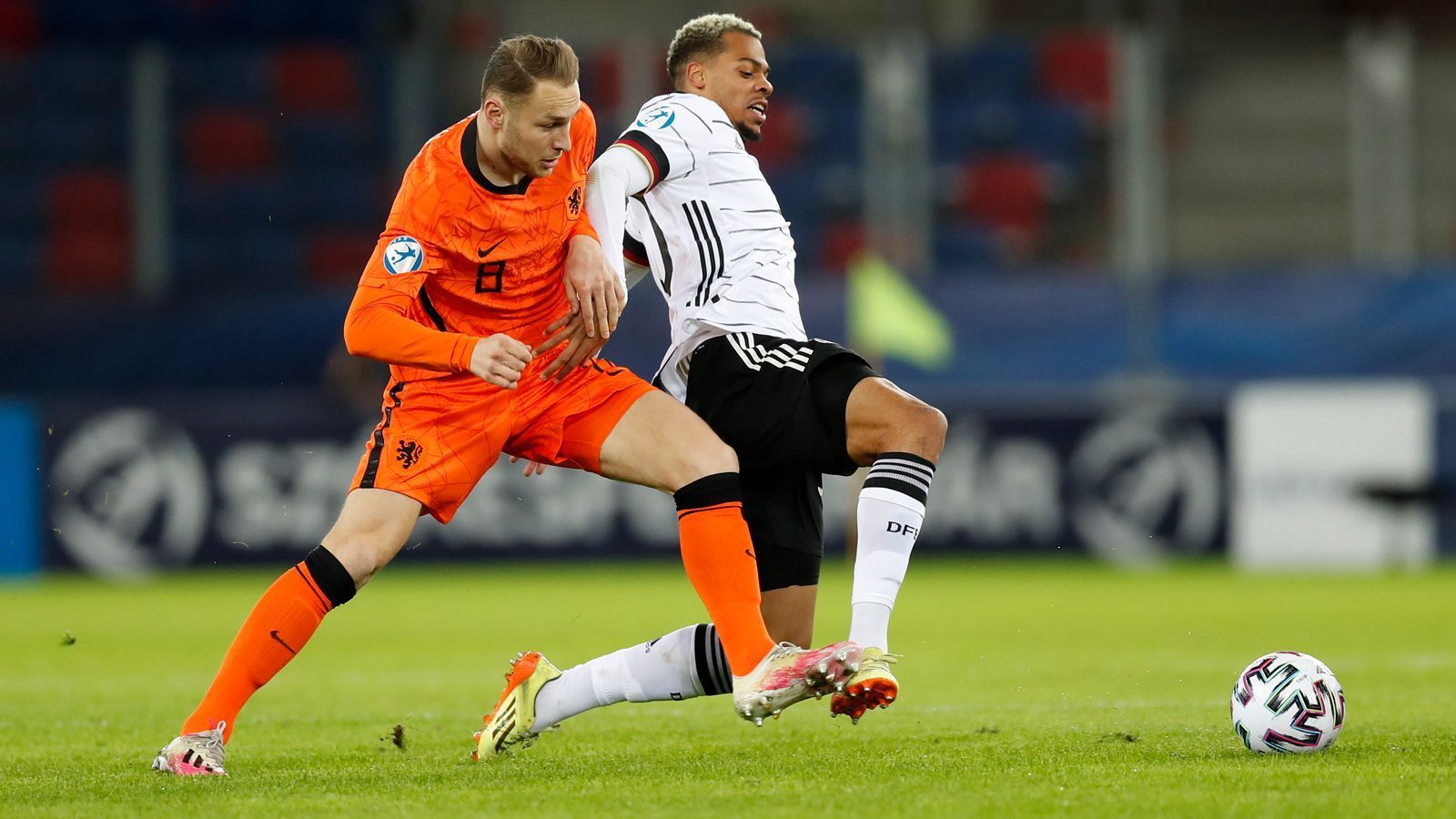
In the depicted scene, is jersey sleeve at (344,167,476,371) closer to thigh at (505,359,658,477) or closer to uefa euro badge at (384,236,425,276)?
uefa euro badge at (384,236,425,276)

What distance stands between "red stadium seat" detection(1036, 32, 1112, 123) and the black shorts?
11.1m

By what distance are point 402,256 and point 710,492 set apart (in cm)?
104

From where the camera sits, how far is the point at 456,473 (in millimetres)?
5434

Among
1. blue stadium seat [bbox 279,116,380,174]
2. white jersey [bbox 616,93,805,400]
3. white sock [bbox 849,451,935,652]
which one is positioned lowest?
white sock [bbox 849,451,935,652]

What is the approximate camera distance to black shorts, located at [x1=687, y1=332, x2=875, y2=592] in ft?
18.1

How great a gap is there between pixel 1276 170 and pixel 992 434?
12.2 feet

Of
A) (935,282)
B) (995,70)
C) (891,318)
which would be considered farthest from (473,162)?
(995,70)

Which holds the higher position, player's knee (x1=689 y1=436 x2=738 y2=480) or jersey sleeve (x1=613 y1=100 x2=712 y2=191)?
jersey sleeve (x1=613 y1=100 x2=712 y2=191)

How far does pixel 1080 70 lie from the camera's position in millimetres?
16656

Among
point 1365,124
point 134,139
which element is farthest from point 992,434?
point 134,139

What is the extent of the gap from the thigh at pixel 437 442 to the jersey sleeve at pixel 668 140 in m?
0.79

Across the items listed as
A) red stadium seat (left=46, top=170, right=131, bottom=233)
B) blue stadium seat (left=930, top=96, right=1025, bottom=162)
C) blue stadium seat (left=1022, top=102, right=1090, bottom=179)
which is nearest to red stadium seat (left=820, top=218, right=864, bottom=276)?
blue stadium seat (left=930, top=96, right=1025, bottom=162)

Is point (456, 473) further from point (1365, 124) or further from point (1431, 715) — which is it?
point (1365, 124)

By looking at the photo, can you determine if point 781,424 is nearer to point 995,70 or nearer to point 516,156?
point 516,156
